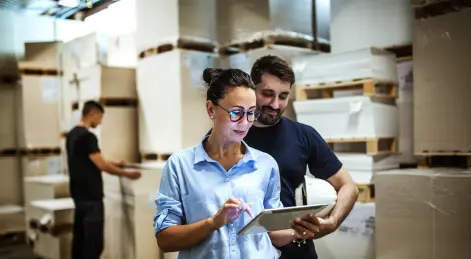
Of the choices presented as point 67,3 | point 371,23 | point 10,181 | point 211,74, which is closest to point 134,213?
point 10,181

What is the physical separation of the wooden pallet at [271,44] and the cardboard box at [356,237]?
1.33 meters

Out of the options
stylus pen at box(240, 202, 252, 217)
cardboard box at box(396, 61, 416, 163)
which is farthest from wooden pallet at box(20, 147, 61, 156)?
cardboard box at box(396, 61, 416, 163)

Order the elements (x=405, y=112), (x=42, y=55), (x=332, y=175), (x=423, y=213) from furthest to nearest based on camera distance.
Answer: (x=42, y=55) → (x=405, y=112) → (x=423, y=213) → (x=332, y=175)

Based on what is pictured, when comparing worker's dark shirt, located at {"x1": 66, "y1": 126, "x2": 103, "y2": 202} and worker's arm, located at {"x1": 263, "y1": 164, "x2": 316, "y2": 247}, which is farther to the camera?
worker's dark shirt, located at {"x1": 66, "y1": 126, "x2": 103, "y2": 202}

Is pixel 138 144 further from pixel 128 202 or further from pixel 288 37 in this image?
pixel 288 37

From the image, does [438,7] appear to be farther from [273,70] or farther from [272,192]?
[272,192]

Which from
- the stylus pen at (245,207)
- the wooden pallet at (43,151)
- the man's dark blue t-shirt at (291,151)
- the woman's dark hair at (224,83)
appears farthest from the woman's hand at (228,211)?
the wooden pallet at (43,151)

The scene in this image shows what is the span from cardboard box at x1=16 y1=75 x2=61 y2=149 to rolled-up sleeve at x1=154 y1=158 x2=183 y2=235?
2081 millimetres

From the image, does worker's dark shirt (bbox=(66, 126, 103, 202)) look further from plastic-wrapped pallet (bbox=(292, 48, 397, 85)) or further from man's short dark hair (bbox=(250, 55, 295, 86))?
man's short dark hair (bbox=(250, 55, 295, 86))

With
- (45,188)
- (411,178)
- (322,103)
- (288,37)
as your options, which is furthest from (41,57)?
(411,178)

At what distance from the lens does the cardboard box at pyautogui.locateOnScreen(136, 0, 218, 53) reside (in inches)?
134

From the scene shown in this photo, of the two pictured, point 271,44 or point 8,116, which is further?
point 271,44

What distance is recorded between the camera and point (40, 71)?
147 inches

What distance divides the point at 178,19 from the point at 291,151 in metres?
1.95
